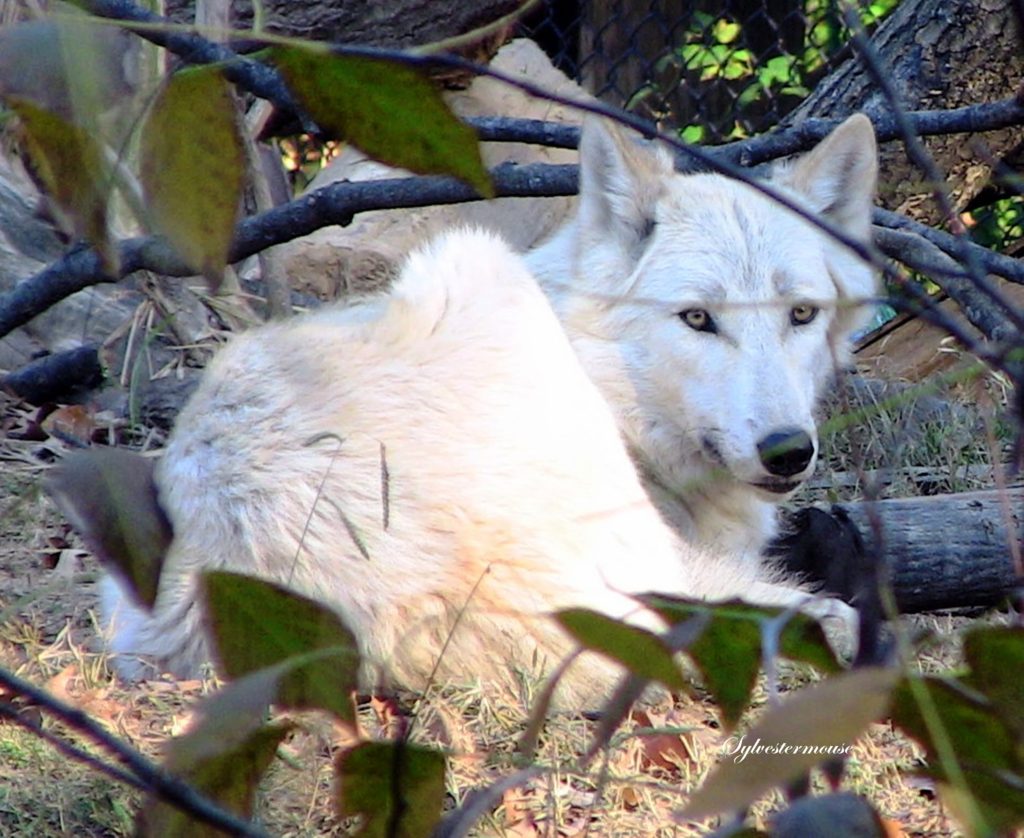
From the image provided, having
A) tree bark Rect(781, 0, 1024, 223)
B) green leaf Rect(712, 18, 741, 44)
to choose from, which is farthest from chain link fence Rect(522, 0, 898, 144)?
tree bark Rect(781, 0, 1024, 223)

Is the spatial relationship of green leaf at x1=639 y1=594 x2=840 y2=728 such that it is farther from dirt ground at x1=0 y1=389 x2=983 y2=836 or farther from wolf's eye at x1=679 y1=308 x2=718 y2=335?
wolf's eye at x1=679 y1=308 x2=718 y2=335

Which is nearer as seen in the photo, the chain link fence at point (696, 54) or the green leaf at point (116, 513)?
the green leaf at point (116, 513)

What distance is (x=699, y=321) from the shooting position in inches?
140

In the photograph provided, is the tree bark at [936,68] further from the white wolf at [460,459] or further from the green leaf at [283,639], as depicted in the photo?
the green leaf at [283,639]

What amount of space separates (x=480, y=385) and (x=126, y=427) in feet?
7.26

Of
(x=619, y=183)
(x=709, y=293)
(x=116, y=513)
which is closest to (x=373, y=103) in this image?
(x=116, y=513)

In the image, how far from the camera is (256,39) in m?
0.74

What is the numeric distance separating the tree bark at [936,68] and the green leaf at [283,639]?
508 cm

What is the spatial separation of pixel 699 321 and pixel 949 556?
2.89 ft

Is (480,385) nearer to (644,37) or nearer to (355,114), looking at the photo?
(355,114)

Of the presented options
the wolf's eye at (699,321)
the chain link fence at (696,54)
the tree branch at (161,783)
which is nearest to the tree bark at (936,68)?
the wolf's eye at (699,321)

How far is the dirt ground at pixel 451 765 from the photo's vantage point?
221 cm

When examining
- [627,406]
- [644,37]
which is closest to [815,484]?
[627,406]

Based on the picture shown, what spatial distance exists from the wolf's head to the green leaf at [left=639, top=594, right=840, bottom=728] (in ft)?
8.01
